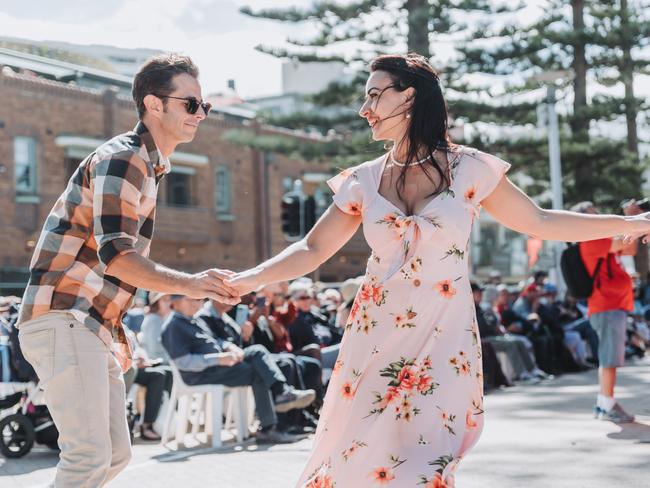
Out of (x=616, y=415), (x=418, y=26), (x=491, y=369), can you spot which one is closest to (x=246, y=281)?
(x=616, y=415)

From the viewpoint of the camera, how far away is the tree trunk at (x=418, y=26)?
24125 millimetres

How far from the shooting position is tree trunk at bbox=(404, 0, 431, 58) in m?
24.1

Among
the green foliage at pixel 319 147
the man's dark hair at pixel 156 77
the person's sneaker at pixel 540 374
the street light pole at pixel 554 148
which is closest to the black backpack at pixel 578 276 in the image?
the man's dark hair at pixel 156 77

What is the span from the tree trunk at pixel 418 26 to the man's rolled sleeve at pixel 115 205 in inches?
820

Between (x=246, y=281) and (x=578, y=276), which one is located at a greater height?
(x=246, y=281)

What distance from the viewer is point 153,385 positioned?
1069 cm

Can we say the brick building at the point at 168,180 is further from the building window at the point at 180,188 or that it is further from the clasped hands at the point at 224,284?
the clasped hands at the point at 224,284

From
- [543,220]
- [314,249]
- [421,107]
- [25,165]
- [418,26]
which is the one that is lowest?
[314,249]

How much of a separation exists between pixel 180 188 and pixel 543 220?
32.5 m

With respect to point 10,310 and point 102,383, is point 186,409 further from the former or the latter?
point 102,383

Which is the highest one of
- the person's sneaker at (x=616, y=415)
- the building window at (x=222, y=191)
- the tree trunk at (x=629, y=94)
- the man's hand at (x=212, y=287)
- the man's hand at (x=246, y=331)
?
the tree trunk at (x=629, y=94)

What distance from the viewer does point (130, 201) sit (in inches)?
156

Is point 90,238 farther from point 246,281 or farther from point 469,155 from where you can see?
point 469,155

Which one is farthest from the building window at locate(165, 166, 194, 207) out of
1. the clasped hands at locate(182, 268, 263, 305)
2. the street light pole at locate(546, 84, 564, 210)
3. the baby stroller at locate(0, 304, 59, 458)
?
the clasped hands at locate(182, 268, 263, 305)
